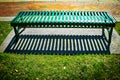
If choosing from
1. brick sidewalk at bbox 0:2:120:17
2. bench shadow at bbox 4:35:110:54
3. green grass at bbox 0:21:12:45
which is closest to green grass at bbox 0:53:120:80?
bench shadow at bbox 4:35:110:54

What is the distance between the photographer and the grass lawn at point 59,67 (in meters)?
4.97

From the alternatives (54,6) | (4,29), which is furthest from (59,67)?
(54,6)

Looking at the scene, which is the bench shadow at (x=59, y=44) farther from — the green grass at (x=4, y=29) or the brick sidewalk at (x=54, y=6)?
the brick sidewalk at (x=54, y=6)

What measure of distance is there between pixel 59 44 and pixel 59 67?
52.8 inches

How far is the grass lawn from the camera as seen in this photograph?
4969 millimetres

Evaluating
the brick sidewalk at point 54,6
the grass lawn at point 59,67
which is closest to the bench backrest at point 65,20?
the grass lawn at point 59,67

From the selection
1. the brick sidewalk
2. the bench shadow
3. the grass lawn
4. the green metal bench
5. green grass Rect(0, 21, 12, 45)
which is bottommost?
the brick sidewalk

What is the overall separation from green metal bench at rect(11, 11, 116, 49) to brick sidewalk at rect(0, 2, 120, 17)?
2924mm

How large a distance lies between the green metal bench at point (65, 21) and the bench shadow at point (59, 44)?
0.37 m

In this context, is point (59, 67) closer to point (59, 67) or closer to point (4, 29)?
point (59, 67)

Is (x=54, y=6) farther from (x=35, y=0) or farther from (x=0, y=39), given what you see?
(x=0, y=39)

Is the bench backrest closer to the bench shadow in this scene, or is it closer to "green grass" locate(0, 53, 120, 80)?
the bench shadow

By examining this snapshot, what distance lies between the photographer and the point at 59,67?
5.30 meters

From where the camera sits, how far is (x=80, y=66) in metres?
5.32
